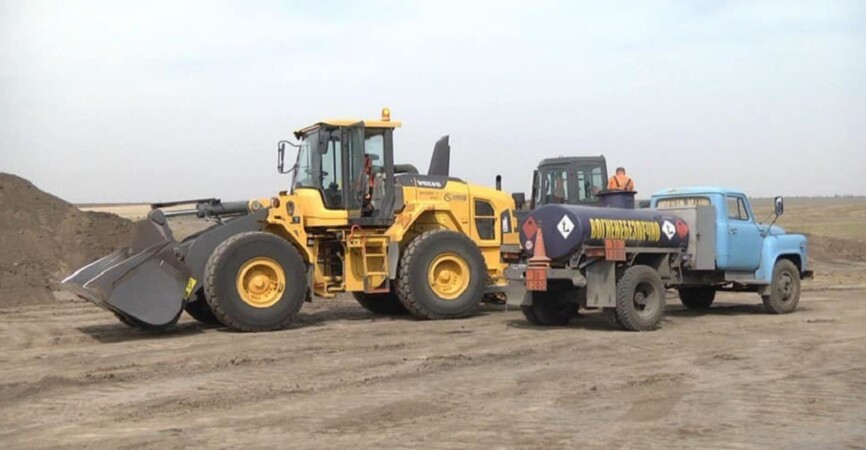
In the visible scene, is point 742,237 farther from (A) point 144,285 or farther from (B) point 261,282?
(A) point 144,285

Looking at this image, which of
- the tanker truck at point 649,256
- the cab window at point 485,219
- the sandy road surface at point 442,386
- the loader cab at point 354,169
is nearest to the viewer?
the sandy road surface at point 442,386

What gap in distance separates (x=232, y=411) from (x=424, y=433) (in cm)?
166

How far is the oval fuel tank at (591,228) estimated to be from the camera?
1120 cm

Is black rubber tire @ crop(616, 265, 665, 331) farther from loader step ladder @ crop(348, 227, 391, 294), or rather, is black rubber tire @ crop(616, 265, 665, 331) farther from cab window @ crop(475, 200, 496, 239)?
loader step ladder @ crop(348, 227, 391, 294)

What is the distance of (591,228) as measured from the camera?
1119 centimetres

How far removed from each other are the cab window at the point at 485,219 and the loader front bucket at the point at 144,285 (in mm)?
4723

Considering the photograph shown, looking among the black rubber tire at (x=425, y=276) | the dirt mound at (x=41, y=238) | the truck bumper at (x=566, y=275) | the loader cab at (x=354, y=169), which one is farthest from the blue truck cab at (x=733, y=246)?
the dirt mound at (x=41, y=238)

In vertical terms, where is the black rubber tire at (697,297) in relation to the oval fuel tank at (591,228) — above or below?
below

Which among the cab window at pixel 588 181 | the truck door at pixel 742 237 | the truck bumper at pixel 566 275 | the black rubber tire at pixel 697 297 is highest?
the cab window at pixel 588 181

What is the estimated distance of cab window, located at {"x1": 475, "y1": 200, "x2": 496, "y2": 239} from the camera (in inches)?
555

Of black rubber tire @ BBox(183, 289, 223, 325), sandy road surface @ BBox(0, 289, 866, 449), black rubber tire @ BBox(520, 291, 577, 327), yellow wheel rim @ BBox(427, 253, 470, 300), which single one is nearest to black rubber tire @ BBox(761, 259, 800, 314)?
sandy road surface @ BBox(0, 289, 866, 449)

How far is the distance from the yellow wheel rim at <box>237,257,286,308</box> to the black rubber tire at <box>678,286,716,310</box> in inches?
262

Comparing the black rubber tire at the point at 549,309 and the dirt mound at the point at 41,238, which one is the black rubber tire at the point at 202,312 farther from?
the dirt mound at the point at 41,238

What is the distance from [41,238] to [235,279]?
40.5 ft
